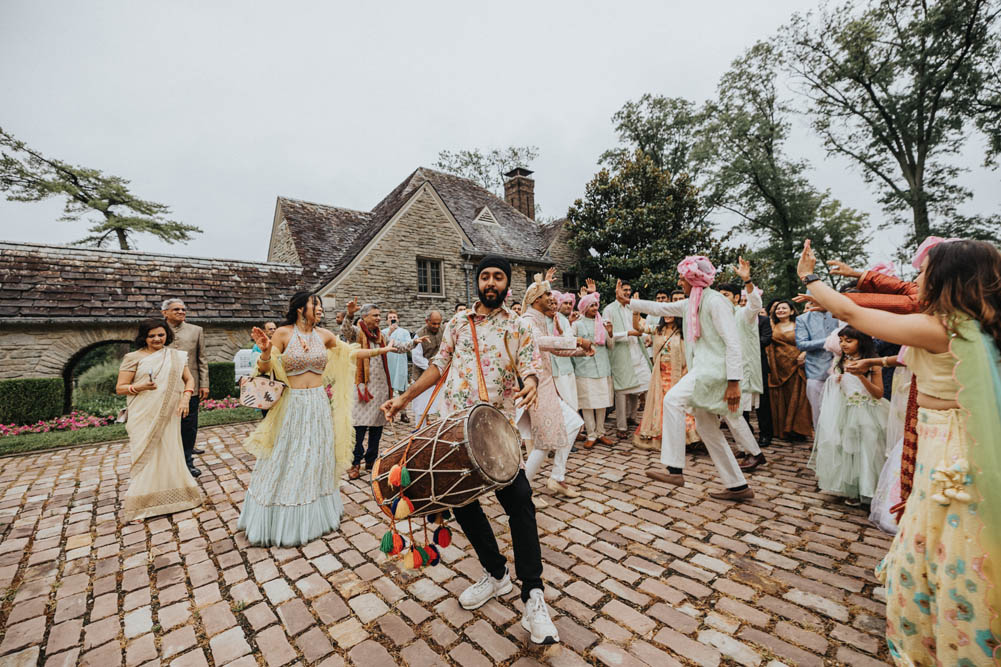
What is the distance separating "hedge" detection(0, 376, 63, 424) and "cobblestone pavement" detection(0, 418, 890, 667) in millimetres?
8461

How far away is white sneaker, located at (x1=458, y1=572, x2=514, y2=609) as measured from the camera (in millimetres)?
2619

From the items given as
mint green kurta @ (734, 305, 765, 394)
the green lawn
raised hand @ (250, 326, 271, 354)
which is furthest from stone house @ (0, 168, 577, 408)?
mint green kurta @ (734, 305, 765, 394)

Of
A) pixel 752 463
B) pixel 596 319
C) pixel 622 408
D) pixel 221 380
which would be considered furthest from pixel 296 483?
pixel 221 380

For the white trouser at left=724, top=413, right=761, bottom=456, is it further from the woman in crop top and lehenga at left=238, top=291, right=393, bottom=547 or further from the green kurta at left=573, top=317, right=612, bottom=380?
the woman in crop top and lehenga at left=238, top=291, right=393, bottom=547

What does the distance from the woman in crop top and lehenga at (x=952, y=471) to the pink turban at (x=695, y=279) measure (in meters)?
2.20

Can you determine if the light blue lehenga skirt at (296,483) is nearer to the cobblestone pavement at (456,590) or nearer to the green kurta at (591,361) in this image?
the cobblestone pavement at (456,590)

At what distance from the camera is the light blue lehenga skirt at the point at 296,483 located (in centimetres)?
361

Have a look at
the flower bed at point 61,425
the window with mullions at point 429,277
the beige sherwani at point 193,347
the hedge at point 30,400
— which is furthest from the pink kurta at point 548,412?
the window with mullions at point 429,277

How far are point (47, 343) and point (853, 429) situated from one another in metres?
16.9

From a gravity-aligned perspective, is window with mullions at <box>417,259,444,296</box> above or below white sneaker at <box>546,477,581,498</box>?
above

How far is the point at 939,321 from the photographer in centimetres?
185

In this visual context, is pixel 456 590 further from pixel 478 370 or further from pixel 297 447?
pixel 297 447

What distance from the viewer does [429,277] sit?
57.5 feet

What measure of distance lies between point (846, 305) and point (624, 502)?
2902mm
